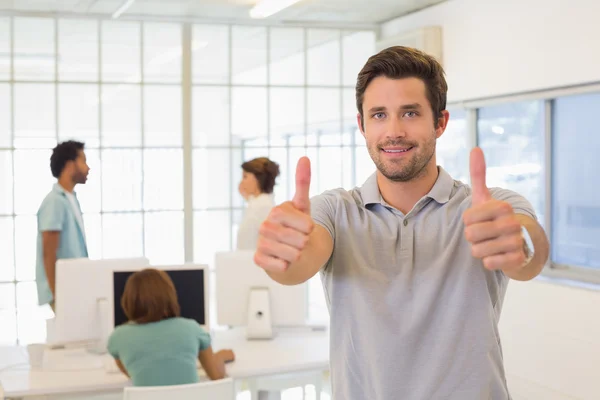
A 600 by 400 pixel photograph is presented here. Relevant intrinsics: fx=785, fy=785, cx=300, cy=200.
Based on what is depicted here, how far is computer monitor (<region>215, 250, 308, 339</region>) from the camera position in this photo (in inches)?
148

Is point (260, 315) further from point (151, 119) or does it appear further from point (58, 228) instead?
point (151, 119)

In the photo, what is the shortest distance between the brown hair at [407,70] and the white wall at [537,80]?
3087 millimetres

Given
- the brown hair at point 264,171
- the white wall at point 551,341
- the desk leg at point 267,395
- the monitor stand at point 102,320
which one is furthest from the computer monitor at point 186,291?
the white wall at point 551,341

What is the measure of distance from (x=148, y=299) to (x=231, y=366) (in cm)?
57

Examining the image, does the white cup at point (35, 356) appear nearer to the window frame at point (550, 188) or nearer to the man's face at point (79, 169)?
the man's face at point (79, 169)

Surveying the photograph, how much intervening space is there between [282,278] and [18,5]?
4886mm

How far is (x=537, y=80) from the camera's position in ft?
16.0

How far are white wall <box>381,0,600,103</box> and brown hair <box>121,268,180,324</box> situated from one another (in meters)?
2.71

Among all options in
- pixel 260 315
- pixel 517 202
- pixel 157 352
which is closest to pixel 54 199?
pixel 260 315

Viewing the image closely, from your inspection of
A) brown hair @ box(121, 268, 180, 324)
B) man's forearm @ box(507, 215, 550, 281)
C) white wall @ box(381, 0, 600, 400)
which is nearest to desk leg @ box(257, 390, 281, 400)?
brown hair @ box(121, 268, 180, 324)

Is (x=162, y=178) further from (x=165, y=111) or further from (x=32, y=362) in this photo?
(x=32, y=362)

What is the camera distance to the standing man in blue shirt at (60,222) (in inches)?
164

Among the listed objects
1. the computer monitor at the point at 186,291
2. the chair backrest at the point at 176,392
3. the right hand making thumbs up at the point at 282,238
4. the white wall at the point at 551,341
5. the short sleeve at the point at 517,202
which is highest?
the short sleeve at the point at 517,202

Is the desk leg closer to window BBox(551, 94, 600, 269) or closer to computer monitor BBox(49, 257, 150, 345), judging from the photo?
computer monitor BBox(49, 257, 150, 345)
